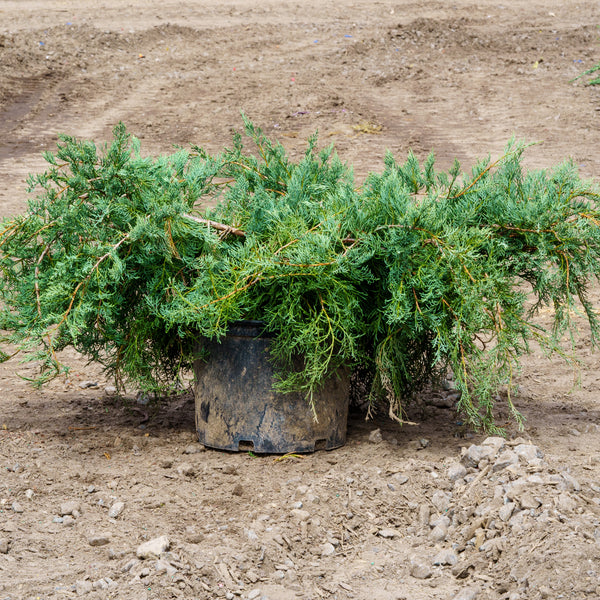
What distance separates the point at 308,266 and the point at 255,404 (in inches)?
29.5

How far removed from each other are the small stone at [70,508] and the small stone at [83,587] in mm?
576

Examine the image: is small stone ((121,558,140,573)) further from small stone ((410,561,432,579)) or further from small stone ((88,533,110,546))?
small stone ((410,561,432,579))

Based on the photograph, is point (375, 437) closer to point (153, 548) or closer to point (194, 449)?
point (194, 449)

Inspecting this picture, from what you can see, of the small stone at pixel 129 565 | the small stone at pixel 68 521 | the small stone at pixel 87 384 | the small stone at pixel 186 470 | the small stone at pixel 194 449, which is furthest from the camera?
the small stone at pixel 87 384

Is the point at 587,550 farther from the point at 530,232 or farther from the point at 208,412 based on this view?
the point at 208,412

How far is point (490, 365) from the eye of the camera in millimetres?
3635

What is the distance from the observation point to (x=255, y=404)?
12.6 ft

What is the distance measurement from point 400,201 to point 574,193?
0.87 meters

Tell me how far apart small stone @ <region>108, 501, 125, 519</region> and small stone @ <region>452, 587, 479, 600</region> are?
1433mm

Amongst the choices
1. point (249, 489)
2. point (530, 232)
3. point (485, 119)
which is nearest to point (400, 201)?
point (530, 232)

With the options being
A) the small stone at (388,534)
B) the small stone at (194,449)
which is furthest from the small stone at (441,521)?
the small stone at (194,449)

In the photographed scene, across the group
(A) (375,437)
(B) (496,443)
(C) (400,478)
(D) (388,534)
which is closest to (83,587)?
(D) (388,534)

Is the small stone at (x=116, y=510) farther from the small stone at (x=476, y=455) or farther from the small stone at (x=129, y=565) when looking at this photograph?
the small stone at (x=476, y=455)

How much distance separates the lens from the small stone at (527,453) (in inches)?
133
